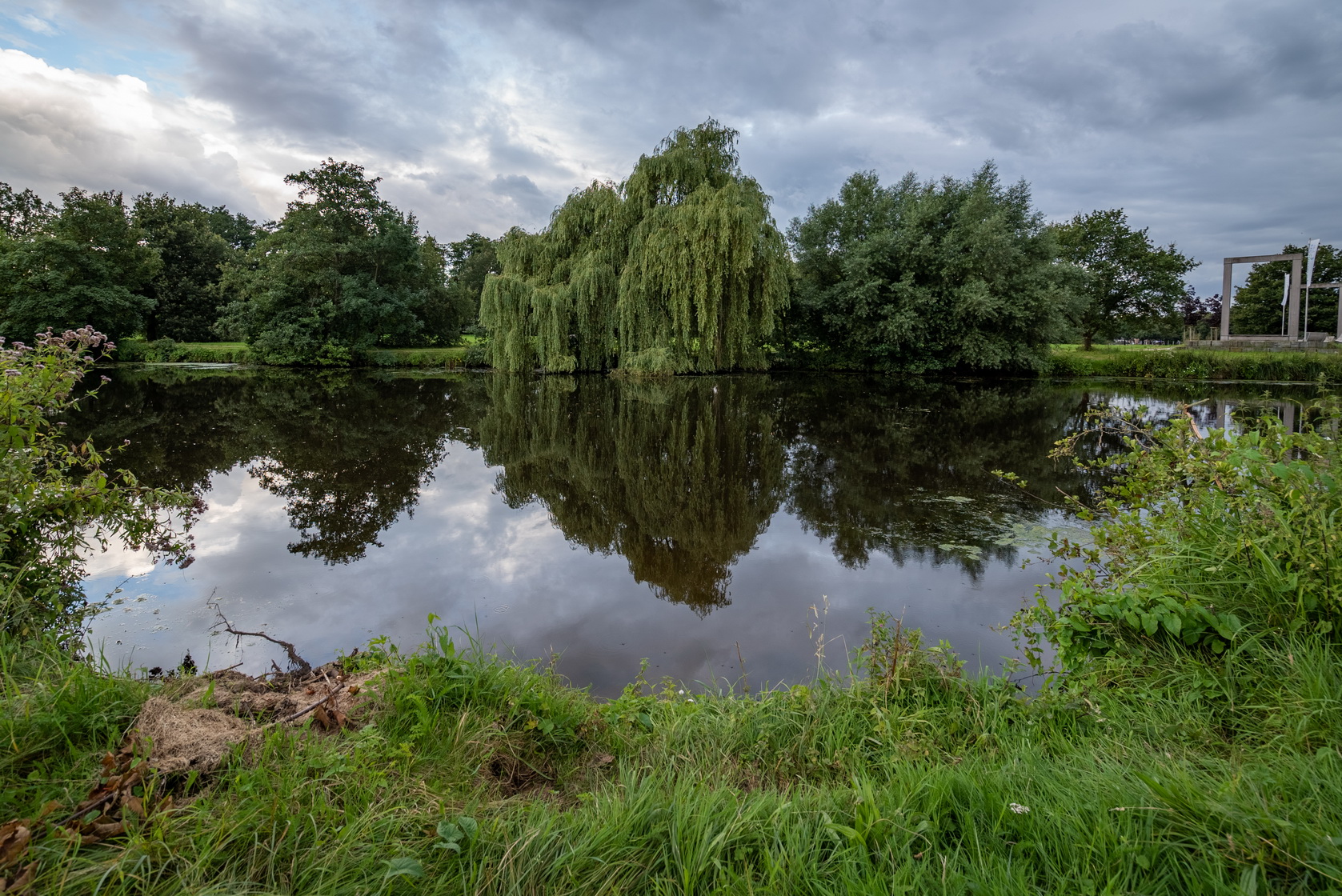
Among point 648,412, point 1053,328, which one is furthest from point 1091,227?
point 648,412

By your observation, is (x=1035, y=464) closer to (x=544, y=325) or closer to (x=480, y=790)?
(x=480, y=790)

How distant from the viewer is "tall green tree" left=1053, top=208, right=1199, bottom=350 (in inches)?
1271

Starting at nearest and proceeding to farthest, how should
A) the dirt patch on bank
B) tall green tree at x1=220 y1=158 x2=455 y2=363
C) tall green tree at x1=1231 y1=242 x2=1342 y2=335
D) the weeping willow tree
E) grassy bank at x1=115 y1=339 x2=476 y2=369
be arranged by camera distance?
the dirt patch on bank, the weeping willow tree, tall green tree at x1=220 y1=158 x2=455 y2=363, grassy bank at x1=115 y1=339 x2=476 y2=369, tall green tree at x1=1231 y1=242 x2=1342 y2=335

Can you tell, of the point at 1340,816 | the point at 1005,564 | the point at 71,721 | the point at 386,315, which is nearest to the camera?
the point at 1340,816

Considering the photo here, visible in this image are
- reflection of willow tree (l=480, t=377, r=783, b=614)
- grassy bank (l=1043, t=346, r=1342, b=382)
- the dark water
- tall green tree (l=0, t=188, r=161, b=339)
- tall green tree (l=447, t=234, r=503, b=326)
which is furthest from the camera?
tall green tree (l=447, t=234, r=503, b=326)

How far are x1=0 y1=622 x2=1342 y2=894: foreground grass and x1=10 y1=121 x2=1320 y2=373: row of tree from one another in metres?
18.0

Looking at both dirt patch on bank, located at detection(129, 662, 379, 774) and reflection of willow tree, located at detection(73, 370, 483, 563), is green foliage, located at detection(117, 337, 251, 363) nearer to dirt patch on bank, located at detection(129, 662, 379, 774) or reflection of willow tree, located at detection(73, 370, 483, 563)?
reflection of willow tree, located at detection(73, 370, 483, 563)

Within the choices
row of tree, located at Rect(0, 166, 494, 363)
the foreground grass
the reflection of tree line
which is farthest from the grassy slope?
the foreground grass

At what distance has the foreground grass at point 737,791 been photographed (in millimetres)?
1521

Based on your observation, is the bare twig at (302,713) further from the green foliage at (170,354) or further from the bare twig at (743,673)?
the green foliage at (170,354)

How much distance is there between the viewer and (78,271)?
27.3 m

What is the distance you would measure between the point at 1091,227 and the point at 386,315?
3743 centimetres

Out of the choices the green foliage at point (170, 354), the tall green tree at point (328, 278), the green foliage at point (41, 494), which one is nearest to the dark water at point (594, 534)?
the green foliage at point (41, 494)

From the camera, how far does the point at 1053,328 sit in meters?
24.2
